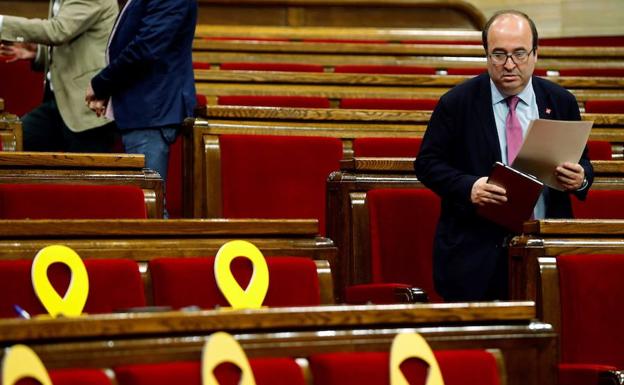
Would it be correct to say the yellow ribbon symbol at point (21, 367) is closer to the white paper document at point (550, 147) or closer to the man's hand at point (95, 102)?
the white paper document at point (550, 147)

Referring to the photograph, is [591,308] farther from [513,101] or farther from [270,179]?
[270,179]

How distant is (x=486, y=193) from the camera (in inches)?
30.8

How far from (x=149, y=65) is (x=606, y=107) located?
1.97ft

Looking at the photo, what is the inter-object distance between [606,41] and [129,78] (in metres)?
1.28

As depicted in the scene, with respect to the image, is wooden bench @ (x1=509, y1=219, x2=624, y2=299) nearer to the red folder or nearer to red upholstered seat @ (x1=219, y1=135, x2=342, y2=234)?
the red folder

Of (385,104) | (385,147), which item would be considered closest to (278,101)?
(385,104)

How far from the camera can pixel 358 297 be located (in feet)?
2.74

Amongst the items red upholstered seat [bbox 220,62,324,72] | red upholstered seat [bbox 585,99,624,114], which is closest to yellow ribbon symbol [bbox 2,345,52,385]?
red upholstered seat [bbox 585,99,624,114]

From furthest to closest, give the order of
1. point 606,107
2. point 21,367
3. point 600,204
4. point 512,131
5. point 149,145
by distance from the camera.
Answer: point 606,107
point 149,145
point 600,204
point 512,131
point 21,367

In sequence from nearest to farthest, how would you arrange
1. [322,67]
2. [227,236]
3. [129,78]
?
[227,236]
[129,78]
[322,67]

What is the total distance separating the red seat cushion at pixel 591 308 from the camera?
74 centimetres

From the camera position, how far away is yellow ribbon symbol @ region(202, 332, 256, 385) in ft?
1.55

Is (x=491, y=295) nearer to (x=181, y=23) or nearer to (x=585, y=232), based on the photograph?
(x=585, y=232)

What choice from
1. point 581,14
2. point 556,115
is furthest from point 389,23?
point 556,115
